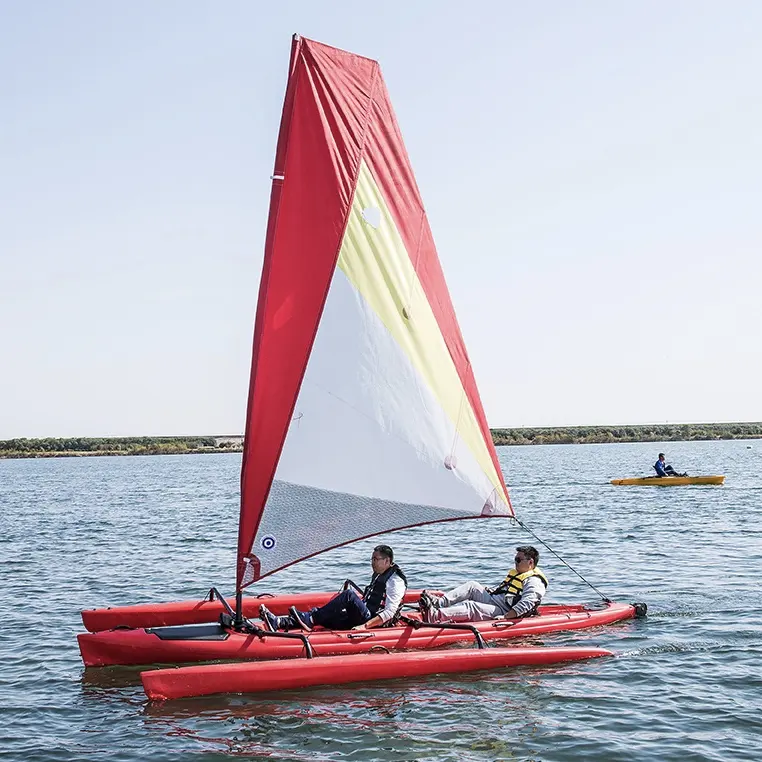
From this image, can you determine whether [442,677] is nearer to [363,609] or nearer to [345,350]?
[363,609]

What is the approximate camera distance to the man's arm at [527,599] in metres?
12.7

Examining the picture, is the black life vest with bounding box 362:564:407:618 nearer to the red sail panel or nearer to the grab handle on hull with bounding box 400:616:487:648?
the grab handle on hull with bounding box 400:616:487:648

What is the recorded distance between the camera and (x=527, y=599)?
12766 mm

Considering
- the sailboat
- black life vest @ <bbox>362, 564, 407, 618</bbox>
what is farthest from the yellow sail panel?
black life vest @ <bbox>362, 564, 407, 618</bbox>

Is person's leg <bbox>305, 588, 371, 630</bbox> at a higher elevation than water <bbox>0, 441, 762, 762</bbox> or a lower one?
higher

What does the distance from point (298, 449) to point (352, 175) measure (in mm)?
3172

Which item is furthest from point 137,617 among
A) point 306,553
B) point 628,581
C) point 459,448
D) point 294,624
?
point 628,581

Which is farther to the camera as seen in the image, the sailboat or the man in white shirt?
the man in white shirt

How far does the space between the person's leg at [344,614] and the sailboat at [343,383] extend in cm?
35

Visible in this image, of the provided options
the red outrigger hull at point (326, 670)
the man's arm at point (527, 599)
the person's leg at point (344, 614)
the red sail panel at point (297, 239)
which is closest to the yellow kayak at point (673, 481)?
the man's arm at point (527, 599)

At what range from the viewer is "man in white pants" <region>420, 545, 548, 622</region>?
1259cm

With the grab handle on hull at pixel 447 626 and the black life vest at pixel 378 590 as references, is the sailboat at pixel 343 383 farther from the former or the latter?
the black life vest at pixel 378 590

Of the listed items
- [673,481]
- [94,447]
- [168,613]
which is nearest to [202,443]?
[94,447]

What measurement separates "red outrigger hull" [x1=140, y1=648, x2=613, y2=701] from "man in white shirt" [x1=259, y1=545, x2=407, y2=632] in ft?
2.78
